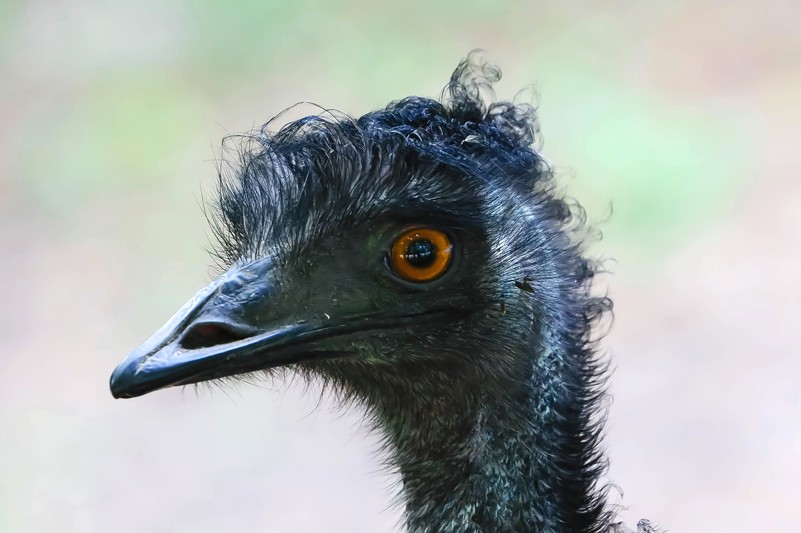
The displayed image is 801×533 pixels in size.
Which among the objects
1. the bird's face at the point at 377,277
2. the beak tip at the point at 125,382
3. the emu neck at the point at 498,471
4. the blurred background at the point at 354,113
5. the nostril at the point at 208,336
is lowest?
the beak tip at the point at 125,382

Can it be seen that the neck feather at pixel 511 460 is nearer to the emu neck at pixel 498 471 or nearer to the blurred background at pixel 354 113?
the emu neck at pixel 498 471

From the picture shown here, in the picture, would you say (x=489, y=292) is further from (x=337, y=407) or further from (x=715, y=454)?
(x=715, y=454)

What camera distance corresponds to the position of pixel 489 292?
1.50m

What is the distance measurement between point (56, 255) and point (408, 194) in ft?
9.54

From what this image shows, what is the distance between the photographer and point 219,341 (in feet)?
4.40

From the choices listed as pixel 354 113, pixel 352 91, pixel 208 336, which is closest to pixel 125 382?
pixel 208 336

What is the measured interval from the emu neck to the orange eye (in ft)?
0.70

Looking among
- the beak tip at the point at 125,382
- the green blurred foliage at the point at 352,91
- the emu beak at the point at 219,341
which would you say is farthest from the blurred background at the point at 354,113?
the beak tip at the point at 125,382

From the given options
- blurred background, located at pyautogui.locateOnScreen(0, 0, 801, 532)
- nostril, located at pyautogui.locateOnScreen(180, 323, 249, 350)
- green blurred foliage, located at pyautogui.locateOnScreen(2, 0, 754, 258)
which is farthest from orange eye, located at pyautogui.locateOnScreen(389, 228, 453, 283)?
green blurred foliage, located at pyautogui.locateOnScreen(2, 0, 754, 258)

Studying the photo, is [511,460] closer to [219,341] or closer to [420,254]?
[420,254]

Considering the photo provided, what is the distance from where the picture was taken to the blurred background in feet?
10.4

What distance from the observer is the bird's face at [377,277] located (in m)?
Answer: 1.43

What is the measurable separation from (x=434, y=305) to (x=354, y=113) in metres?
2.12

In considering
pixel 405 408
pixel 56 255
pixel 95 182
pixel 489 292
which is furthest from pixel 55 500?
pixel 489 292
